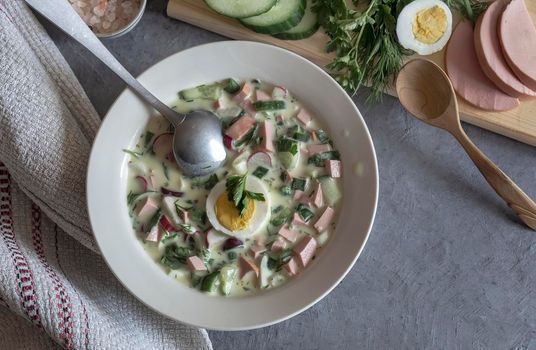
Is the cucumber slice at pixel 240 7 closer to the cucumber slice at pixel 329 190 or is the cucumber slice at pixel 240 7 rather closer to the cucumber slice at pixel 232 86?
the cucumber slice at pixel 232 86

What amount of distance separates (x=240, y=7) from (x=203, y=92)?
388 millimetres

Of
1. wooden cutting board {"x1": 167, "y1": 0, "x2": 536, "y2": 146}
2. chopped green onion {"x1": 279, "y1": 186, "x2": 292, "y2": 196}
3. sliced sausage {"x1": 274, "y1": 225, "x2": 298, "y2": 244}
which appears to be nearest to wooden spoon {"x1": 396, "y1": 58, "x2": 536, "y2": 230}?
wooden cutting board {"x1": 167, "y1": 0, "x2": 536, "y2": 146}

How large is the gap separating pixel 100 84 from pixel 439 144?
1574 mm

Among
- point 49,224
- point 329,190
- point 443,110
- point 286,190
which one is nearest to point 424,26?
point 443,110

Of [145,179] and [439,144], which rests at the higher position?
[145,179]

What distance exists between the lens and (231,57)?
2457 millimetres

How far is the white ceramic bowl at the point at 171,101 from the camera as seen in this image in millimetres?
2334

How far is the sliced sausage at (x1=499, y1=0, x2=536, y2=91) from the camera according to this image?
2490mm

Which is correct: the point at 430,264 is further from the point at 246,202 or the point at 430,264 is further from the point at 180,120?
the point at 180,120

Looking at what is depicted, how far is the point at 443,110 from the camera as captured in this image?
2561mm

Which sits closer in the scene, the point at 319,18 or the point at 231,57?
the point at 231,57

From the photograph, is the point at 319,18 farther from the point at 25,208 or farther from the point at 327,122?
the point at 25,208

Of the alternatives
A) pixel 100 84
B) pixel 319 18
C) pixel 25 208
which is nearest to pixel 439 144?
pixel 319 18

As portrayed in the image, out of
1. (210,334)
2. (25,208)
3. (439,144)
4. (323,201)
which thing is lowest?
(210,334)
